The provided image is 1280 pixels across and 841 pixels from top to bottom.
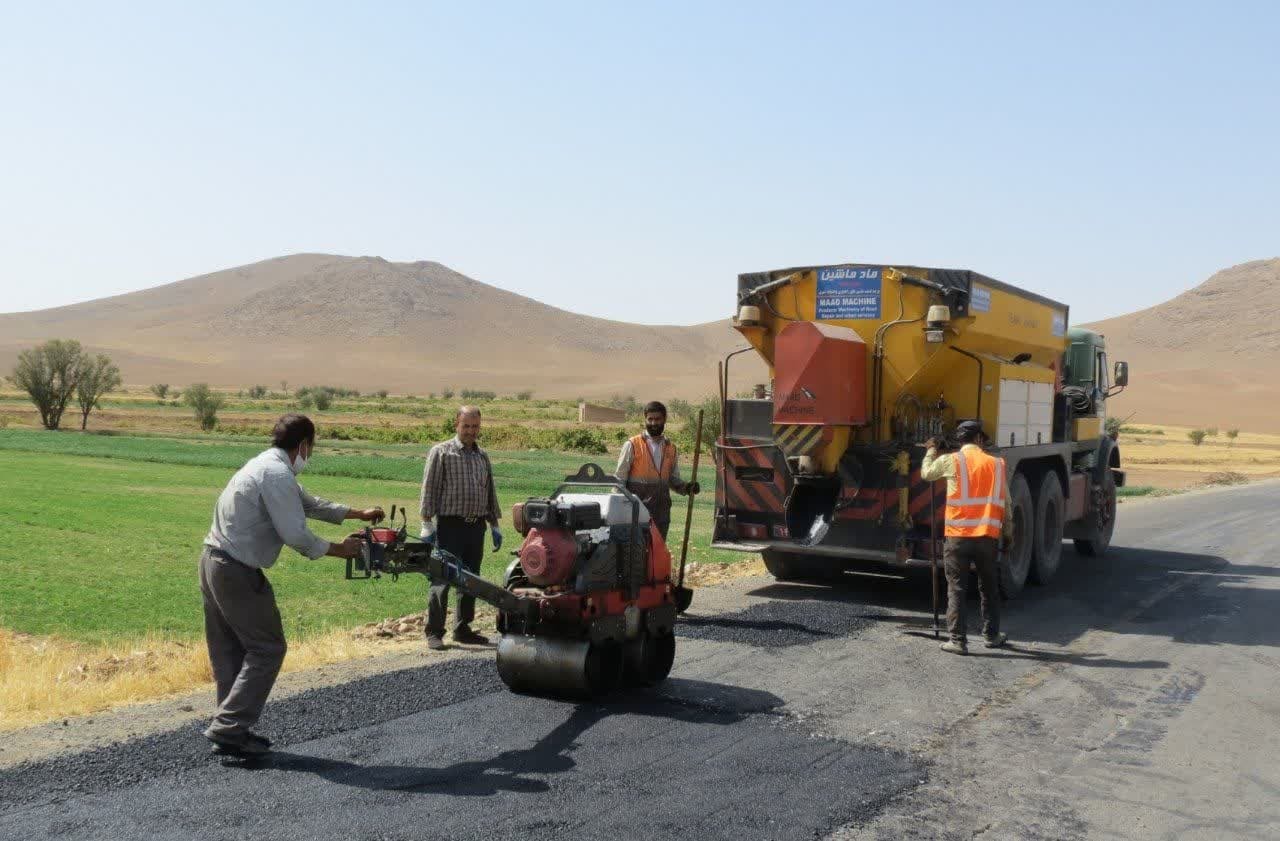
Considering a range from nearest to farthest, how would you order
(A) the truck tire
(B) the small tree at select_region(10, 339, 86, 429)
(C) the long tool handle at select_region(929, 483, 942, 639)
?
(C) the long tool handle at select_region(929, 483, 942, 639) → (A) the truck tire → (B) the small tree at select_region(10, 339, 86, 429)

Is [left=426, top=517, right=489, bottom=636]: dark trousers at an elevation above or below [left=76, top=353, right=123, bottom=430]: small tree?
below

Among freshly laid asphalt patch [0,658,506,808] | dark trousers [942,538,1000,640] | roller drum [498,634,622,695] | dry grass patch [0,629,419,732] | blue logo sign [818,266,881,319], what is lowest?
dry grass patch [0,629,419,732]

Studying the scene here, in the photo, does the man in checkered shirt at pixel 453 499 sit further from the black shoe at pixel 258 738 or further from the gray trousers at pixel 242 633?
the black shoe at pixel 258 738

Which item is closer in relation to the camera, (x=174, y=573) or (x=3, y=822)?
(x=3, y=822)

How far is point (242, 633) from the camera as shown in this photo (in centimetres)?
579

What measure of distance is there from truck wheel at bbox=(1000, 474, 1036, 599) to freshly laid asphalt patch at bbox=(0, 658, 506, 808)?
6078mm

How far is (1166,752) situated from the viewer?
21.4 ft

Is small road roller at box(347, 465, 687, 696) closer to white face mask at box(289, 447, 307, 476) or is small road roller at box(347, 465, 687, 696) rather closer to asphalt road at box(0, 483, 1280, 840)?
asphalt road at box(0, 483, 1280, 840)

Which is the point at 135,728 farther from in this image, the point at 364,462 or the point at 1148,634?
the point at 364,462

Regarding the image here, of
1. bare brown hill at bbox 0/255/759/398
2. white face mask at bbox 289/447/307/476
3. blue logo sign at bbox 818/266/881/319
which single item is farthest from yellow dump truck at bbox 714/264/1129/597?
bare brown hill at bbox 0/255/759/398

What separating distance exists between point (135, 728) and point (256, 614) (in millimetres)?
1174

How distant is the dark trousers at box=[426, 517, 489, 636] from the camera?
8.66m

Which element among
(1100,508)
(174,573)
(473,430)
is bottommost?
(174,573)

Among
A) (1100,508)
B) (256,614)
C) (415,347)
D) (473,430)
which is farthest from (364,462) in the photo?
(415,347)
